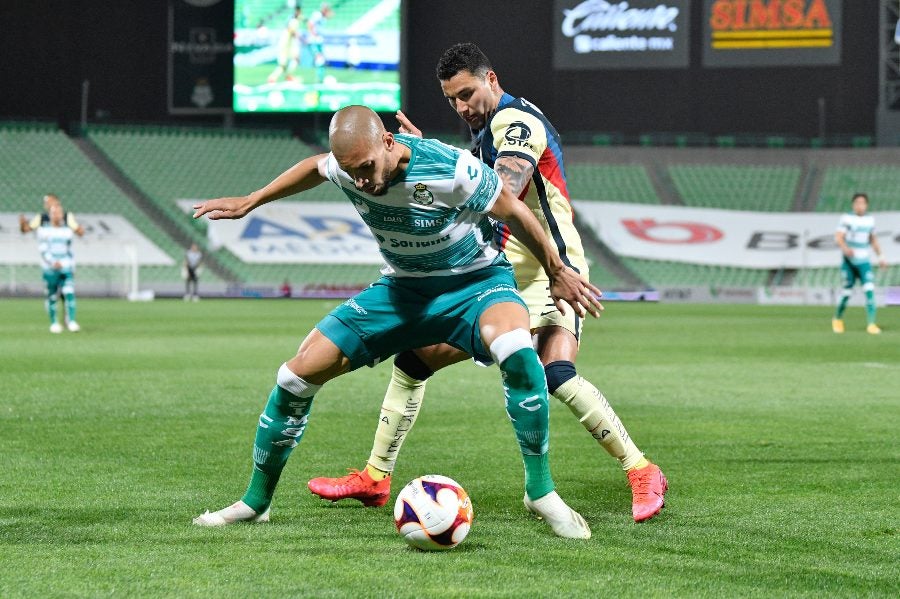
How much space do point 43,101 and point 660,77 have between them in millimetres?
19654

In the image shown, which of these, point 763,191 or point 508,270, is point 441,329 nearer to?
point 508,270

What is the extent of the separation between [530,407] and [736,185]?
37799mm

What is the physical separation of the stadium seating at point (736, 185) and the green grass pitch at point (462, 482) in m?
Answer: 26.7

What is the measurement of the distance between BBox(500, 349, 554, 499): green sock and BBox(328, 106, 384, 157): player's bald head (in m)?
1.08

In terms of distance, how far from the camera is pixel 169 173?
136 ft

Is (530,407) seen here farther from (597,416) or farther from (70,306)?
(70,306)

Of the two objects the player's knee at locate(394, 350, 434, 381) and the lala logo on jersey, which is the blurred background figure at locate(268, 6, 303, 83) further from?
the lala logo on jersey

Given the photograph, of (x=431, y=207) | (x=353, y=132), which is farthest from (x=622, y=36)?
(x=353, y=132)

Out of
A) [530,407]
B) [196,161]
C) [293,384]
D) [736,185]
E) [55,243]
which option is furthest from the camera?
[196,161]

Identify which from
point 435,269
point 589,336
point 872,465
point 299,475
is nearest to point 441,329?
point 435,269

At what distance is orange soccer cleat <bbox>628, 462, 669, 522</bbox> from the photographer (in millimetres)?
5520

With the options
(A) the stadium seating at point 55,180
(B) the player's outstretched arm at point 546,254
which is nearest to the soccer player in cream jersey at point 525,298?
(B) the player's outstretched arm at point 546,254

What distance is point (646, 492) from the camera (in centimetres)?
568

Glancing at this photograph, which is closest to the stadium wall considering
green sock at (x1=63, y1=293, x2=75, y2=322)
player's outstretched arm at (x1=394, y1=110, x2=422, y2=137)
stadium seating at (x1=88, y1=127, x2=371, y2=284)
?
stadium seating at (x1=88, y1=127, x2=371, y2=284)
